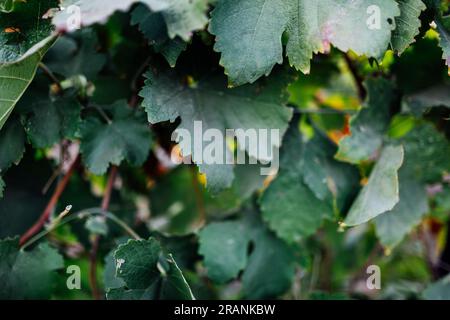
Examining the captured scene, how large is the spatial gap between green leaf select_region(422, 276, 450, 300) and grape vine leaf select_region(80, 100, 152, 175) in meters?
0.80

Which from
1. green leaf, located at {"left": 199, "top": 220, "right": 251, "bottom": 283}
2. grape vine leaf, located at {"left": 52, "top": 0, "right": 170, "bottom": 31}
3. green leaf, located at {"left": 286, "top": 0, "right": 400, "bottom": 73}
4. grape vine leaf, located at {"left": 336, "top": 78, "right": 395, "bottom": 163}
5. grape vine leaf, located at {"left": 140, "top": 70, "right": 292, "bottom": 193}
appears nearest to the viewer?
grape vine leaf, located at {"left": 52, "top": 0, "right": 170, "bottom": 31}

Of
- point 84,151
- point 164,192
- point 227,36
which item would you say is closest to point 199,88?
point 227,36

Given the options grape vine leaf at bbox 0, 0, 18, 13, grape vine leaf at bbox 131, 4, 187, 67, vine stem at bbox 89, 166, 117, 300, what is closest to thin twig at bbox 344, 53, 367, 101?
grape vine leaf at bbox 131, 4, 187, 67

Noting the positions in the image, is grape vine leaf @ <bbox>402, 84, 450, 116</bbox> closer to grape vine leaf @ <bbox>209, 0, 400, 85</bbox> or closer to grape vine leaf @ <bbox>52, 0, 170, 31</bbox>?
grape vine leaf @ <bbox>209, 0, 400, 85</bbox>

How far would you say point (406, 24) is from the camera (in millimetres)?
886

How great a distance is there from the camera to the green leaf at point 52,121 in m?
1.02

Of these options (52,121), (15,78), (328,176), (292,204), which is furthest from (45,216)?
(328,176)

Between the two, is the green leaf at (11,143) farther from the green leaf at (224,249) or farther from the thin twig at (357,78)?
the thin twig at (357,78)

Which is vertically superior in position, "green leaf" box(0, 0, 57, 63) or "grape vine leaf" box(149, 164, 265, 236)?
"green leaf" box(0, 0, 57, 63)

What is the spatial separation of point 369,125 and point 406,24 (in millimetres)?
310

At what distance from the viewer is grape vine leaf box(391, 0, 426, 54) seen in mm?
878

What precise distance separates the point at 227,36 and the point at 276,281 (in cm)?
68

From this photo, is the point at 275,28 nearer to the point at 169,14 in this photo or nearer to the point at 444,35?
the point at 169,14

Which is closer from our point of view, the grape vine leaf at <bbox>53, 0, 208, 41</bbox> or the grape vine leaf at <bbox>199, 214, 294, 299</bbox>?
the grape vine leaf at <bbox>53, 0, 208, 41</bbox>
